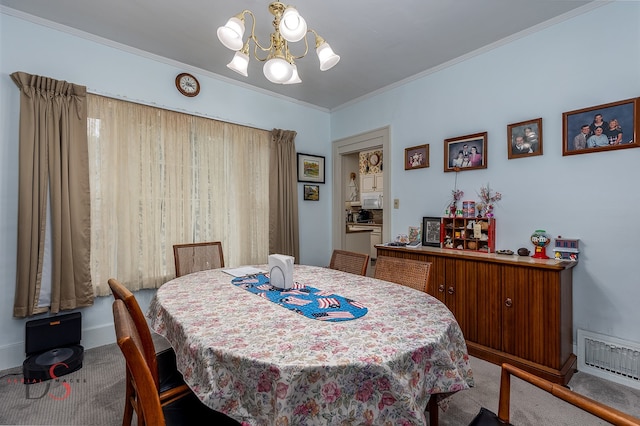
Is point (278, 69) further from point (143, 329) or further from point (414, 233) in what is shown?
point (414, 233)

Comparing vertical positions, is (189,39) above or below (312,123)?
above

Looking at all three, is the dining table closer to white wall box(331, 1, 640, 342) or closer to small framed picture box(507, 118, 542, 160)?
white wall box(331, 1, 640, 342)

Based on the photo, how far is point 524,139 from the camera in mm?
2514

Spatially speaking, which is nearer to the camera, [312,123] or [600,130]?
[600,130]

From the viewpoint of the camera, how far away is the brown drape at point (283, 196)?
12.2ft

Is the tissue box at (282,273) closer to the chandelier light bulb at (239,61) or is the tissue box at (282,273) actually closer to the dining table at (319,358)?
the dining table at (319,358)

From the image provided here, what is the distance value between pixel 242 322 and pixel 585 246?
2531mm

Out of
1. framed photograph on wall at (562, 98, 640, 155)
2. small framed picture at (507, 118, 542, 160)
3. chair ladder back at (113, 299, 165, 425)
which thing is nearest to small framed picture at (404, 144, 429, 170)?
small framed picture at (507, 118, 542, 160)

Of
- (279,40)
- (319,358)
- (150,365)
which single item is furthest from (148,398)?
(279,40)

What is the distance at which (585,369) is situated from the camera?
2.20 meters

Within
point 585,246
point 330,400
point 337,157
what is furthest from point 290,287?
point 337,157

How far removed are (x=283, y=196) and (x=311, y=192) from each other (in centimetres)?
56

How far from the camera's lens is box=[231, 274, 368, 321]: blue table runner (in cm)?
132

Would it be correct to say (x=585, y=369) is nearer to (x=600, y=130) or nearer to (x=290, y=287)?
(x=600, y=130)
